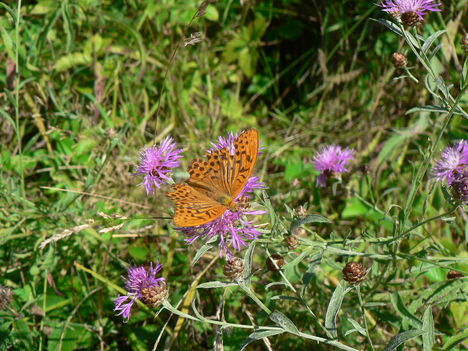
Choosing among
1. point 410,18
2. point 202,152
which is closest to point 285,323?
point 410,18

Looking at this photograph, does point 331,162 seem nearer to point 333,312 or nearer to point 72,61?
point 333,312

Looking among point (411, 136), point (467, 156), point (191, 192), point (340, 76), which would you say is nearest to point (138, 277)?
point (191, 192)

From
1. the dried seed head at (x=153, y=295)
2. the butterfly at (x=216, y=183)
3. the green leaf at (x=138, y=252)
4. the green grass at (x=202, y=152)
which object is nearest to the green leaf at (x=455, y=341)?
the green grass at (x=202, y=152)

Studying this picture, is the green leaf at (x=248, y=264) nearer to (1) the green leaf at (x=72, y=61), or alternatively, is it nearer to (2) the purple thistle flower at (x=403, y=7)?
(2) the purple thistle flower at (x=403, y=7)

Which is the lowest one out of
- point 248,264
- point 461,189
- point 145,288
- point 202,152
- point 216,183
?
point 202,152

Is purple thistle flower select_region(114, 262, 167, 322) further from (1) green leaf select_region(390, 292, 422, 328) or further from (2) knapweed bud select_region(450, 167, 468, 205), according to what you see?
(2) knapweed bud select_region(450, 167, 468, 205)

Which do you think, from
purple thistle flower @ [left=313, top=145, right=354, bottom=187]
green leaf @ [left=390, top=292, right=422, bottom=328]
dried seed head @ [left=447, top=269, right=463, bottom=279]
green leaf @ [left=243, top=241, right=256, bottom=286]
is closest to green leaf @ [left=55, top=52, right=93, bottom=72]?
purple thistle flower @ [left=313, top=145, right=354, bottom=187]
